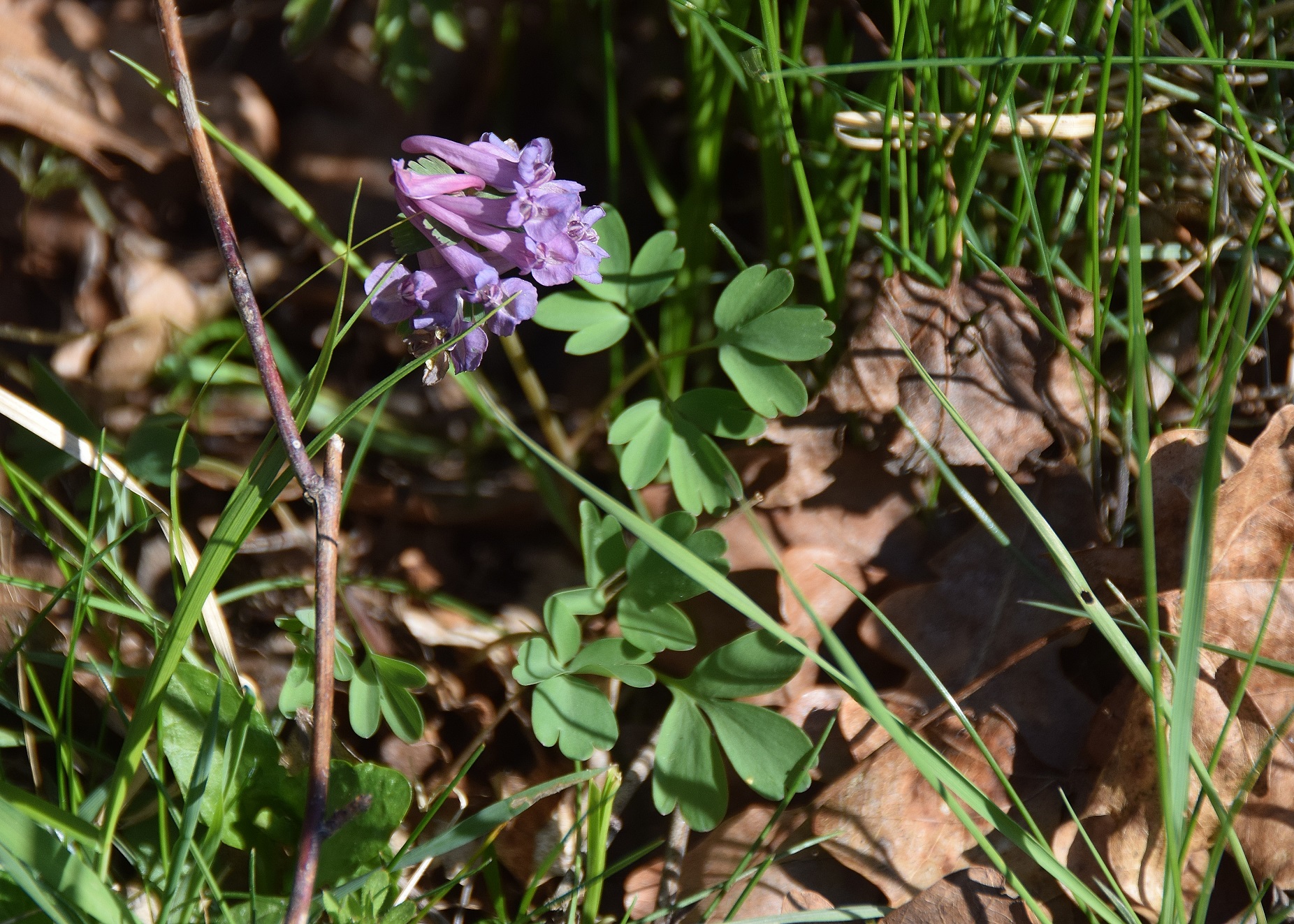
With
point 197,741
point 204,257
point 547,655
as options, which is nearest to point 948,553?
point 547,655

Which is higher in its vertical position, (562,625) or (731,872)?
(562,625)

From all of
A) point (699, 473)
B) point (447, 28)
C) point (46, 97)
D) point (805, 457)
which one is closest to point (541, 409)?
point (699, 473)

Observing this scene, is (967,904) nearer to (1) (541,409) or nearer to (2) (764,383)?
(2) (764,383)

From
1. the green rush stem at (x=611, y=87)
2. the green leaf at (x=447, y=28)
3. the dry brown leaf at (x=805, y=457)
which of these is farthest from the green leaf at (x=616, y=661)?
the green leaf at (x=447, y=28)

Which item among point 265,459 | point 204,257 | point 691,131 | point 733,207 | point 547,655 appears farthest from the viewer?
point 204,257

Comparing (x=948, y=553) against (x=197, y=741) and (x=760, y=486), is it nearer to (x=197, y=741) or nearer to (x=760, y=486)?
(x=760, y=486)

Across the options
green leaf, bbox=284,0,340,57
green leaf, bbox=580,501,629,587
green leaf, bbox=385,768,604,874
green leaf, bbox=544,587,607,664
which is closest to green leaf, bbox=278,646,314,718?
green leaf, bbox=385,768,604,874

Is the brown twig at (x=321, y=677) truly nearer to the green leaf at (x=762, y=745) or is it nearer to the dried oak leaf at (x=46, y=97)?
the green leaf at (x=762, y=745)
